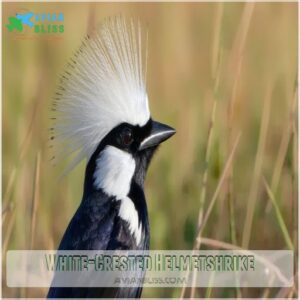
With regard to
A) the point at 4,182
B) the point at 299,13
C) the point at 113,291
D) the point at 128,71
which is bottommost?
the point at 113,291

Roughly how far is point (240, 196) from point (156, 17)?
845mm

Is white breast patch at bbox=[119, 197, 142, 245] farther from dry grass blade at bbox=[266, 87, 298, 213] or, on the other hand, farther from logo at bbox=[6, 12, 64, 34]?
logo at bbox=[6, 12, 64, 34]

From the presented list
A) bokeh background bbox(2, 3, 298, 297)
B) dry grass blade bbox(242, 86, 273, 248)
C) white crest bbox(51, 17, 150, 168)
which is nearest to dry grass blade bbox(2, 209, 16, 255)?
bokeh background bbox(2, 3, 298, 297)

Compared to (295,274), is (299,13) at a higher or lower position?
higher

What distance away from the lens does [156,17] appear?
4.34 m

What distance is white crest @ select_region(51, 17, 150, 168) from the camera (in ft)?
10.9

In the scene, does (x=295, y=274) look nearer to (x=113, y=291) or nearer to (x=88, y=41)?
(x=113, y=291)

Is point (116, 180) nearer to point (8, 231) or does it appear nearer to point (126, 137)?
point (126, 137)

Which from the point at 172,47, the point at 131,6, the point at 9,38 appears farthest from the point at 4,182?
the point at 172,47

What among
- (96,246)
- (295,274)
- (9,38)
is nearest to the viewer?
(96,246)

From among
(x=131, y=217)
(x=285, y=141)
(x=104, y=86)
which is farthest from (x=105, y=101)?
(x=285, y=141)

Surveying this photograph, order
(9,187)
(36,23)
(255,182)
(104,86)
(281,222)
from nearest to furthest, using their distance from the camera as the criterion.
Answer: (104,86), (281,222), (9,187), (36,23), (255,182)

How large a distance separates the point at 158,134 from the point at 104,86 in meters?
0.24

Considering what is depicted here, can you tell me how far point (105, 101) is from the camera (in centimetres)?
332
